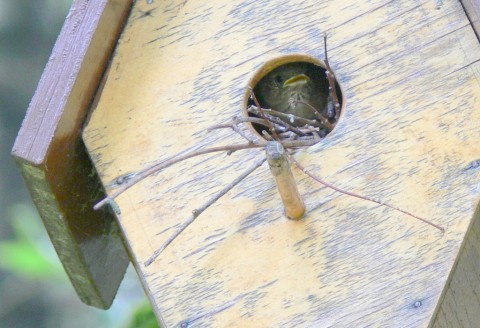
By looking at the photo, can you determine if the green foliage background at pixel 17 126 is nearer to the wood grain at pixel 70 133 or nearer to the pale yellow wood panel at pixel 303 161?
the wood grain at pixel 70 133

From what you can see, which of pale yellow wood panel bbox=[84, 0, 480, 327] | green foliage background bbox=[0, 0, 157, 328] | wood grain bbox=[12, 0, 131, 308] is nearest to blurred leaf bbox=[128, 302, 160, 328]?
wood grain bbox=[12, 0, 131, 308]

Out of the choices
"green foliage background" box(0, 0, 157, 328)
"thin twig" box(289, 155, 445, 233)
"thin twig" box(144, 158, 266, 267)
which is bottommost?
"green foliage background" box(0, 0, 157, 328)

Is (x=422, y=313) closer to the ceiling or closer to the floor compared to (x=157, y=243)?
closer to the floor

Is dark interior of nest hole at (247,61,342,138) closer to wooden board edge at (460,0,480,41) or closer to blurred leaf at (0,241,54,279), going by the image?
wooden board edge at (460,0,480,41)

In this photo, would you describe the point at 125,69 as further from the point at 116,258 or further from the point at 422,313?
the point at 422,313

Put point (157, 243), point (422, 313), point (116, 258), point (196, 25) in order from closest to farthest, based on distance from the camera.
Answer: point (422, 313) < point (157, 243) < point (196, 25) < point (116, 258)

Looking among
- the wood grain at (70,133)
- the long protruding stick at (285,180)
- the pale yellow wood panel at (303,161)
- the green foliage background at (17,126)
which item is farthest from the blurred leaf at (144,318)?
the green foliage background at (17,126)

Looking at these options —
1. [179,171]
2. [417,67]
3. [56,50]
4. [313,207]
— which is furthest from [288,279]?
[56,50]

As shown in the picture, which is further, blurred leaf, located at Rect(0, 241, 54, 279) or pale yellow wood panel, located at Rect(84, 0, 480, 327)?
blurred leaf, located at Rect(0, 241, 54, 279)
